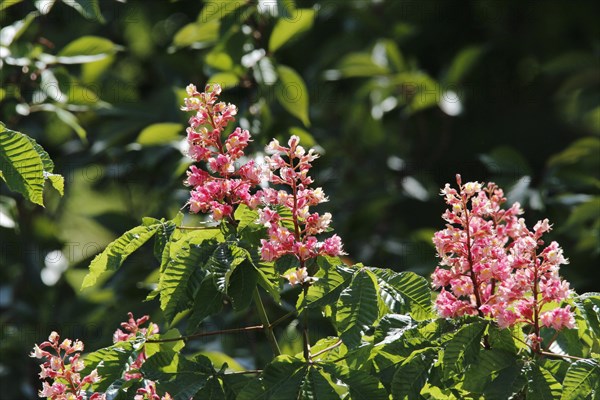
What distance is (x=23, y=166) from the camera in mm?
1859

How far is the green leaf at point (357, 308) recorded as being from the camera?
167 centimetres

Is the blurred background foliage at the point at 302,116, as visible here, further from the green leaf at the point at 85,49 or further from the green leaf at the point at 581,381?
the green leaf at the point at 581,381

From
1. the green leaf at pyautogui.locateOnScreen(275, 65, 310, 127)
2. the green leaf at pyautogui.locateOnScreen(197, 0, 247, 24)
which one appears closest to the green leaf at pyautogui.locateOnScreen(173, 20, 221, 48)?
the green leaf at pyautogui.locateOnScreen(197, 0, 247, 24)

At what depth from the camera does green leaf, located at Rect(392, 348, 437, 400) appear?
5.60ft

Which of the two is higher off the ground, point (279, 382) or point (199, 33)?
point (199, 33)

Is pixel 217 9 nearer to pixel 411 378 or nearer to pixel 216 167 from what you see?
pixel 216 167

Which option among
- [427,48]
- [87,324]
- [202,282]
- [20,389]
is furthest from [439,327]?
[427,48]

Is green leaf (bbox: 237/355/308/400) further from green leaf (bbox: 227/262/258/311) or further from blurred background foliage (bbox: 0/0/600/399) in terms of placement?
blurred background foliage (bbox: 0/0/600/399)

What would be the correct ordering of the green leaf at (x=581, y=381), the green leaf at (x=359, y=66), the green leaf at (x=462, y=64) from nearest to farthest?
the green leaf at (x=581, y=381)
the green leaf at (x=359, y=66)
the green leaf at (x=462, y=64)

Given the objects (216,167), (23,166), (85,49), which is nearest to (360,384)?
(216,167)

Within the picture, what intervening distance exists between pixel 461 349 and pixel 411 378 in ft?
0.33

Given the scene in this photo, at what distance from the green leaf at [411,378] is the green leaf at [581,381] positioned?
235 millimetres

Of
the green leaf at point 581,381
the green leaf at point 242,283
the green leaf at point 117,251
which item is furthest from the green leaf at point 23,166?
the green leaf at point 581,381

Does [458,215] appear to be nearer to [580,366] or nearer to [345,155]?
[580,366]
